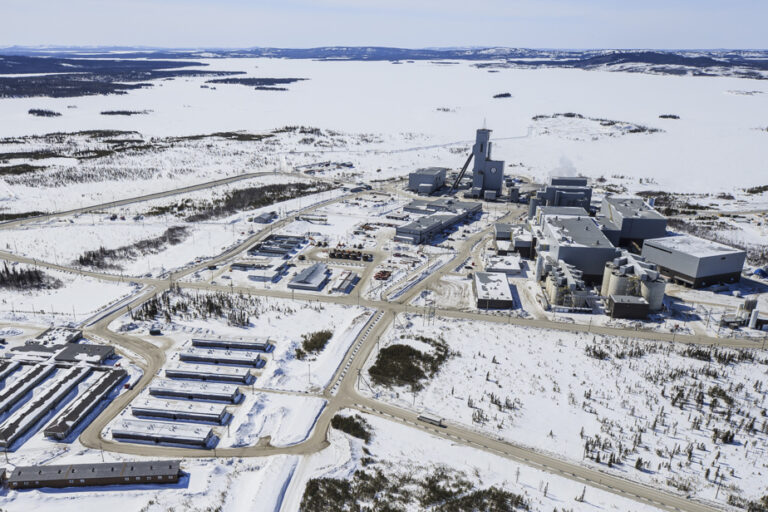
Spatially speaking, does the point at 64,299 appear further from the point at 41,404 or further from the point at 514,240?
the point at 514,240

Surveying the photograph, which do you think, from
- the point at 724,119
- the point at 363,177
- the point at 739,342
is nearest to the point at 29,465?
the point at 739,342

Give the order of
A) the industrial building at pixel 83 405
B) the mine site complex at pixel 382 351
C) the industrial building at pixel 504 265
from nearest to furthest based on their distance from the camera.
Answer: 1. the mine site complex at pixel 382 351
2. the industrial building at pixel 83 405
3. the industrial building at pixel 504 265

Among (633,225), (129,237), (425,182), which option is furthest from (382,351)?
(425,182)

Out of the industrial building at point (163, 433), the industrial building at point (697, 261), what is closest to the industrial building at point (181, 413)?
Answer: the industrial building at point (163, 433)

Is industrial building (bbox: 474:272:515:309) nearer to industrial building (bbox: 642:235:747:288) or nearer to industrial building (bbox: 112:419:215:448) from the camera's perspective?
industrial building (bbox: 642:235:747:288)

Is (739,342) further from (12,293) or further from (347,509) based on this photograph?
(12,293)

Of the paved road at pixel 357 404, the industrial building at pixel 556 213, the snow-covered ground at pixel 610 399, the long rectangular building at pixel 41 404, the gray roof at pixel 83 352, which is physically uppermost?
the industrial building at pixel 556 213

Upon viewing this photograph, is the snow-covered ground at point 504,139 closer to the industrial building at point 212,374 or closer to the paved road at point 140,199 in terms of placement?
the paved road at point 140,199
